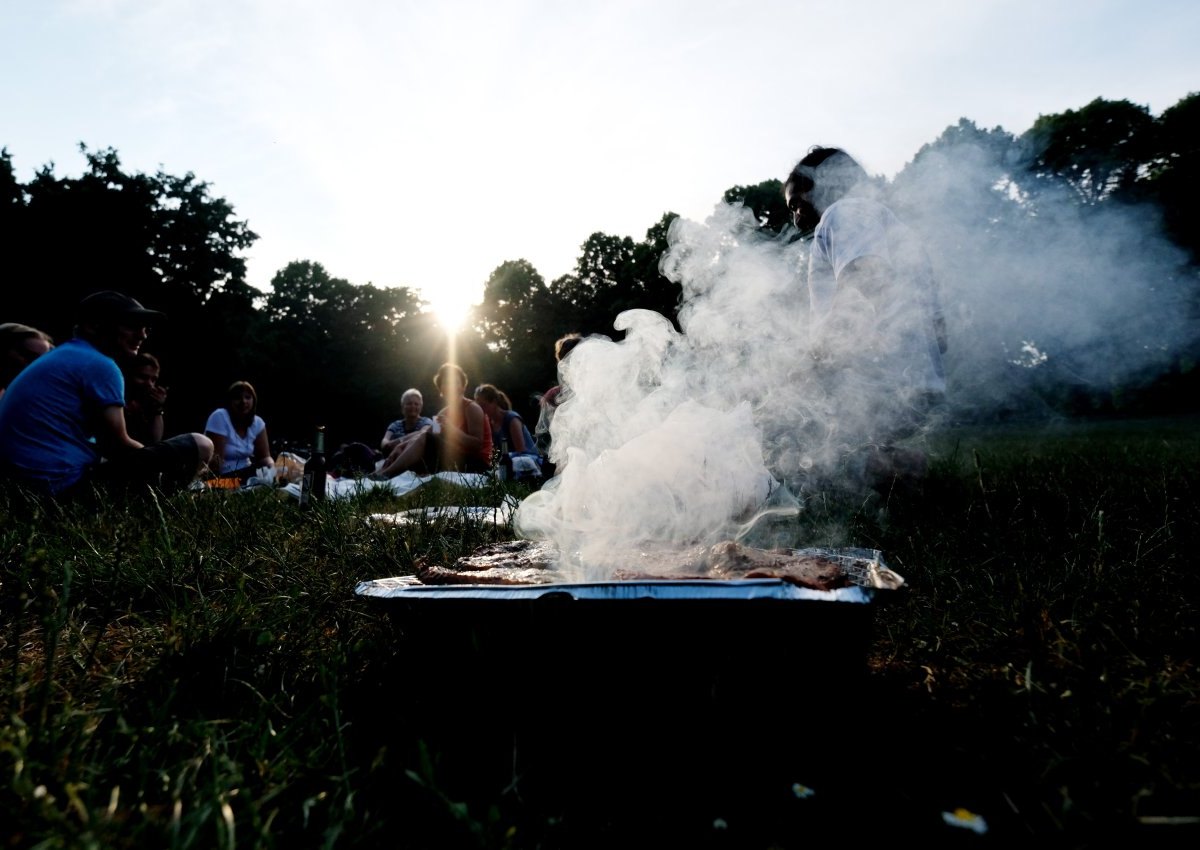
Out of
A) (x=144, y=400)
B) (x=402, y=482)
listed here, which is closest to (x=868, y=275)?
(x=402, y=482)

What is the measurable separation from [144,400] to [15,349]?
1.55 m

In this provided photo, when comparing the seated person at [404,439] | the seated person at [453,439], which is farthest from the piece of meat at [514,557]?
the seated person at [404,439]

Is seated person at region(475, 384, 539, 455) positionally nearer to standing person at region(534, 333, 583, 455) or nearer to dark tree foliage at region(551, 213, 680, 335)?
standing person at region(534, 333, 583, 455)

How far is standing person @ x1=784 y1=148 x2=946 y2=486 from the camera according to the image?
12.5 feet

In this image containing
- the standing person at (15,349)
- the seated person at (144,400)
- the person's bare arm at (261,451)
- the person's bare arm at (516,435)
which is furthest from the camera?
the person's bare arm at (516,435)

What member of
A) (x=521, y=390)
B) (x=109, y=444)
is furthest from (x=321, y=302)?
(x=109, y=444)

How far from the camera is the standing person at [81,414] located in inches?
169

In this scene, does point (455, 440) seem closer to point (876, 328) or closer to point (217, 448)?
point (217, 448)

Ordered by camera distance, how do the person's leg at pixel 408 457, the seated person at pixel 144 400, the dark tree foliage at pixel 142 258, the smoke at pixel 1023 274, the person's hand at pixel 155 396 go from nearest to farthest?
the smoke at pixel 1023 274, the seated person at pixel 144 400, the person's hand at pixel 155 396, the person's leg at pixel 408 457, the dark tree foliage at pixel 142 258

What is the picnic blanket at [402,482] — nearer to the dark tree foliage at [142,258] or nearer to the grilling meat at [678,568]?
the grilling meat at [678,568]

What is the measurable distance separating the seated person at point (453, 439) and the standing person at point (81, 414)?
3.42 m

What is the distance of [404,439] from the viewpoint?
917cm

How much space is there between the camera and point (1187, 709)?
1461 mm

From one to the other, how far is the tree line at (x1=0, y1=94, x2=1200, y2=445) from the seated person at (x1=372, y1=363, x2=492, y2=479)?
119 inches
